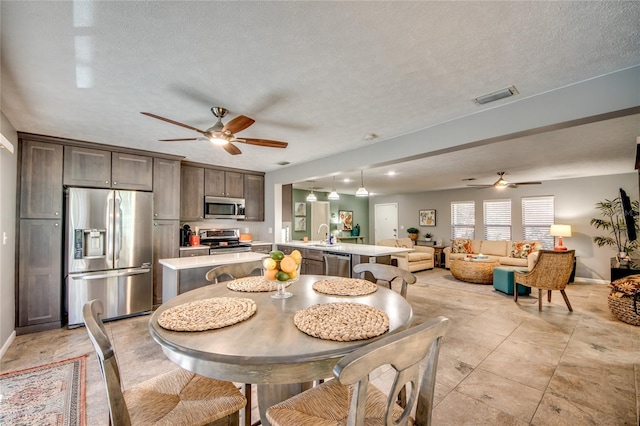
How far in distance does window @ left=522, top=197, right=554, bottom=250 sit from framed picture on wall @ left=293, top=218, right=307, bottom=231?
6033mm

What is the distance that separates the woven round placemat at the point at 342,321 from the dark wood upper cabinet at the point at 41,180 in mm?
3968

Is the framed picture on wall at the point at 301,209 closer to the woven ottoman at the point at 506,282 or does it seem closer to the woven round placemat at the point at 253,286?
the woven ottoman at the point at 506,282

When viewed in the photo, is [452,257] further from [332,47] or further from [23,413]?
[23,413]

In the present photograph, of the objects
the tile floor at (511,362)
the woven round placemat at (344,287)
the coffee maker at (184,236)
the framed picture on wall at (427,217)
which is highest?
the framed picture on wall at (427,217)

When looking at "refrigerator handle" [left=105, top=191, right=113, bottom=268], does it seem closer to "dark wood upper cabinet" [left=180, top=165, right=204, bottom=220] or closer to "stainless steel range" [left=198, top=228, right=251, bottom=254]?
"dark wood upper cabinet" [left=180, top=165, right=204, bottom=220]

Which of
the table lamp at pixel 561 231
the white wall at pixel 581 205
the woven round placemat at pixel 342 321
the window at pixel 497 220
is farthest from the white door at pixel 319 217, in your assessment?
the woven round placemat at pixel 342 321

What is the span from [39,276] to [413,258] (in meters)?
7.02

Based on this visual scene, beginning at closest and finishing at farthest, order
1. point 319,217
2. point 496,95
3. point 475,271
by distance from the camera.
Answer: point 496,95, point 475,271, point 319,217

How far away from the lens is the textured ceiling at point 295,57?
141 centimetres

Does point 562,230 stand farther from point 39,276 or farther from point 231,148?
point 39,276

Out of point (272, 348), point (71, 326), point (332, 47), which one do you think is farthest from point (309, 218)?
point (272, 348)

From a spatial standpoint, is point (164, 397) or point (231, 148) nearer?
point (164, 397)

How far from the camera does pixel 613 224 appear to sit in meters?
5.81

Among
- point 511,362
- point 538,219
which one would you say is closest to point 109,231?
point 511,362
